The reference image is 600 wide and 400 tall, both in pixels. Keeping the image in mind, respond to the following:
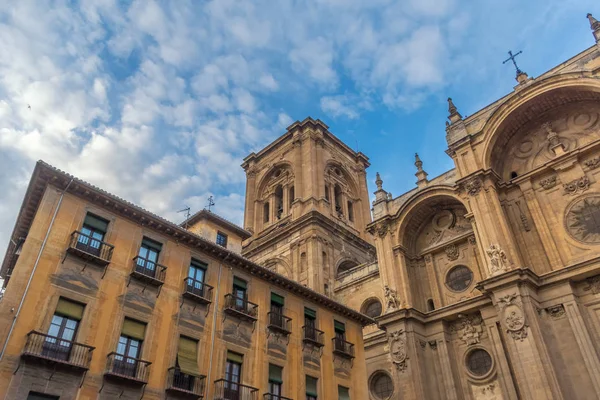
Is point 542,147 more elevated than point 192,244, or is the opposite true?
point 542,147

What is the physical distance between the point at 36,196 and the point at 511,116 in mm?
25025

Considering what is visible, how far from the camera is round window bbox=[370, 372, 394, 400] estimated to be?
27.7 metres

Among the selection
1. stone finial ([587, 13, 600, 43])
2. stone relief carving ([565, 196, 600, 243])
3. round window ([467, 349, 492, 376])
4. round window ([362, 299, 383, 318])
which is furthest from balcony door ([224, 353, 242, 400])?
stone finial ([587, 13, 600, 43])

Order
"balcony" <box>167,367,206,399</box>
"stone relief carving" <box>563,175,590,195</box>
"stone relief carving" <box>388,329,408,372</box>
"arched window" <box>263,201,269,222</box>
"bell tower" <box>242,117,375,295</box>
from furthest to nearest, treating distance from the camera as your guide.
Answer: "arched window" <box>263,201,269,222</box> → "bell tower" <box>242,117,375,295</box> → "stone relief carving" <box>388,329,408,372</box> → "stone relief carving" <box>563,175,590,195</box> → "balcony" <box>167,367,206,399</box>

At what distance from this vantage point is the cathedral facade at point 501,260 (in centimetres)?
2147

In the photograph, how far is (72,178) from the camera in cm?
1653

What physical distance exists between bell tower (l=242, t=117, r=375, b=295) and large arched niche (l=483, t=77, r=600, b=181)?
16.3m

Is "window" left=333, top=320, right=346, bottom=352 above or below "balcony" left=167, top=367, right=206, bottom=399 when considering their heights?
above

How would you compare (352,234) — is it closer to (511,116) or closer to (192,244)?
(511,116)

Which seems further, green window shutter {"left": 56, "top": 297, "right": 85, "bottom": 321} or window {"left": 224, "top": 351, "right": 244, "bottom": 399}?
window {"left": 224, "top": 351, "right": 244, "bottom": 399}

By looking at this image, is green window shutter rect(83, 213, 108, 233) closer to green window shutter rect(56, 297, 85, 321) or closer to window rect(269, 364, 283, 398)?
green window shutter rect(56, 297, 85, 321)

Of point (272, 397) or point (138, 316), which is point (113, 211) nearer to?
point (138, 316)

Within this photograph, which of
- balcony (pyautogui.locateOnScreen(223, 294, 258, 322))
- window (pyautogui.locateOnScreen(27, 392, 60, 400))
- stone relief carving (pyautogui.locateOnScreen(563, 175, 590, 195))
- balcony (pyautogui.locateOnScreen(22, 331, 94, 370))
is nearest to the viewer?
window (pyautogui.locateOnScreen(27, 392, 60, 400))

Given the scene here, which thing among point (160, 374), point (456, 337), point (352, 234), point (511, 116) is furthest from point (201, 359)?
point (352, 234)
